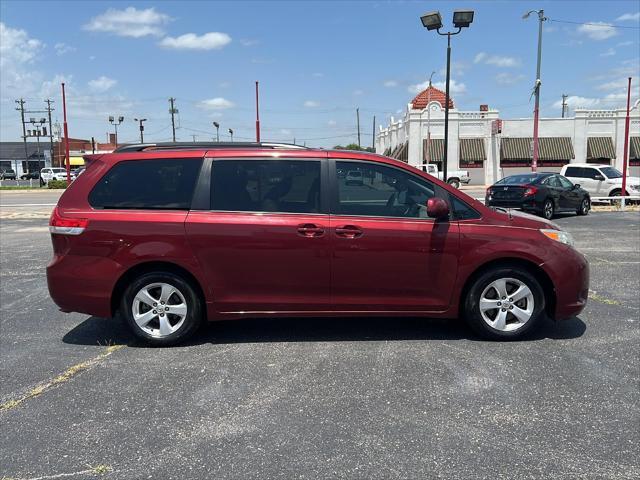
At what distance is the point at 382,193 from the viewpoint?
483cm

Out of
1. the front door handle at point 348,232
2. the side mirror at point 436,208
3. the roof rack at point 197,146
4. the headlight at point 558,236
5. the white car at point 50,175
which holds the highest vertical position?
the white car at point 50,175

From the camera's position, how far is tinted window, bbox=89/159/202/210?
480cm

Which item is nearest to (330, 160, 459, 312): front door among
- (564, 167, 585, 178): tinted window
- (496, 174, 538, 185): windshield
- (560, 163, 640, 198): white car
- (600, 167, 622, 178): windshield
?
(496, 174, 538, 185): windshield

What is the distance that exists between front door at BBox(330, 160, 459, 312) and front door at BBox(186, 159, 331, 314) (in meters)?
0.16

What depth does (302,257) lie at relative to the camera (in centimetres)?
470

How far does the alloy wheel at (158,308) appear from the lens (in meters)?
4.77

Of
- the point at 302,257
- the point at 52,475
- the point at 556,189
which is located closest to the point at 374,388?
the point at 302,257

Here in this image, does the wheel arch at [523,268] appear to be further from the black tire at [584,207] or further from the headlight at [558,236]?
the black tire at [584,207]

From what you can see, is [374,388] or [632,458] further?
[374,388]

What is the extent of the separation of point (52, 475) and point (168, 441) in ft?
A: 2.09

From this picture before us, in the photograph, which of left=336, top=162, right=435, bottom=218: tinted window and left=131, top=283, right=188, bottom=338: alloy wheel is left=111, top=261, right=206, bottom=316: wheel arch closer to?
left=131, top=283, right=188, bottom=338: alloy wheel

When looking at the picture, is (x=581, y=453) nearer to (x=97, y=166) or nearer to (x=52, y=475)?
(x=52, y=475)

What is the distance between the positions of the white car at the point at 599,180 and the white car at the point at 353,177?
17822 mm

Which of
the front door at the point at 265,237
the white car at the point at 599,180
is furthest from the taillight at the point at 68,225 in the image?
the white car at the point at 599,180
